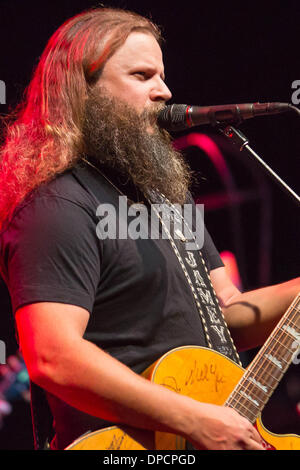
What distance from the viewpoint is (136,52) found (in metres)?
2.21

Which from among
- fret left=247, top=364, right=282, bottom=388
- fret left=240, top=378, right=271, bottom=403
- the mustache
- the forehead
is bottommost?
fret left=240, top=378, right=271, bottom=403

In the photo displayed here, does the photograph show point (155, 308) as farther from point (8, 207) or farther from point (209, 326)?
point (8, 207)

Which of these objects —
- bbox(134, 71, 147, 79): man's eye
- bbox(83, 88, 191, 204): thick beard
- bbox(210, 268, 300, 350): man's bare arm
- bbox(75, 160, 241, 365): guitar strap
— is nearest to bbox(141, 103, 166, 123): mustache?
bbox(83, 88, 191, 204): thick beard

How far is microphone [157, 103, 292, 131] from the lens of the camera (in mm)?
1772

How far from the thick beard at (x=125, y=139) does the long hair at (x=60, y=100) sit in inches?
2.1

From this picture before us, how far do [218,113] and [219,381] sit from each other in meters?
0.85

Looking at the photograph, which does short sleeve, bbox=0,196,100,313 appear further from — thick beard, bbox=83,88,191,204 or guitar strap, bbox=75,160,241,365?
thick beard, bbox=83,88,191,204

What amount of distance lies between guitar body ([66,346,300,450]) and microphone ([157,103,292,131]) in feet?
2.39

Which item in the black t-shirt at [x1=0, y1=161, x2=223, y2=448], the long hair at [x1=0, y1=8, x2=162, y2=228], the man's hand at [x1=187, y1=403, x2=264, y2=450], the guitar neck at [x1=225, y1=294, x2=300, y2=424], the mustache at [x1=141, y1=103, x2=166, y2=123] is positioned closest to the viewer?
the man's hand at [x1=187, y1=403, x2=264, y2=450]

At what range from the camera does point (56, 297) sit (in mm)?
1599

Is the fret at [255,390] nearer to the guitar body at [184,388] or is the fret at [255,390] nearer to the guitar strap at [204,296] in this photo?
the guitar body at [184,388]

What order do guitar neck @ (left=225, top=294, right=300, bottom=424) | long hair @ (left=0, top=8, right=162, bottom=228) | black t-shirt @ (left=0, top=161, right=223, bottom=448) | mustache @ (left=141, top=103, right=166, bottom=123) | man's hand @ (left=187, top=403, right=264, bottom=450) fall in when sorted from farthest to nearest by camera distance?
mustache @ (left=141, top=103, right=166, bottom=123)
long hair @ (left=0, top=8, right=162, bottom=228)
guitar neck @ (left=225, top=294, right=300, bottom=424)
black t-shirt @ (left=0, top=161, right=223, bottom=448)
man's hand @ (left=187, top=403, right=264, bottom=450)

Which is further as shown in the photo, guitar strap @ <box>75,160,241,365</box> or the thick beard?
the thick beard
